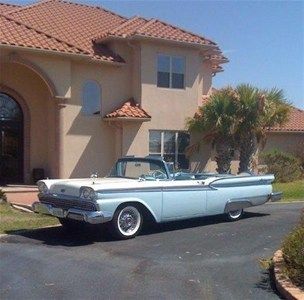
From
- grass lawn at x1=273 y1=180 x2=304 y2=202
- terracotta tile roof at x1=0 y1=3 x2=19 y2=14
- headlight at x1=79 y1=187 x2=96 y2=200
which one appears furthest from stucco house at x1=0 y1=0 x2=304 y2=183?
headlight at x1=79 y1=187 x2=96 y2=200

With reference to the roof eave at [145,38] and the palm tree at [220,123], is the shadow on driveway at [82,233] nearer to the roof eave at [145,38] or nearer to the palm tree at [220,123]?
the palm tree at [220,123]

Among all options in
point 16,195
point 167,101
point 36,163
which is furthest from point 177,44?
point 16,195

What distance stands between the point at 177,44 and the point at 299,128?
10.5 metres

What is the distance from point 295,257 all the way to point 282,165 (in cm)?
1667

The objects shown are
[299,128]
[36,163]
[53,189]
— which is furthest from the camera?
[299,128]

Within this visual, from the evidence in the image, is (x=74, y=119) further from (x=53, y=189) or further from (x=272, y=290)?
(x=272, y=290)

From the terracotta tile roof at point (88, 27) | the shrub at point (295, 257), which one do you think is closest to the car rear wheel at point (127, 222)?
the shrub at point (295, 257)

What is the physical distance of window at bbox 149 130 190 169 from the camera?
19734 mm

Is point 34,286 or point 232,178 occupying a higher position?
point 232,178

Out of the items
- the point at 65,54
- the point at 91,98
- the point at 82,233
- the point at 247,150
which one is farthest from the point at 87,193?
the point at 247,150

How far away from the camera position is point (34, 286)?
662cm

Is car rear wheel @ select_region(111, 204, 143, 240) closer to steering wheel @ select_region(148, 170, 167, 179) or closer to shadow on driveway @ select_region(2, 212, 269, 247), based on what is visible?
shadow on driveway @ select_region(2, 212, 269, 247)

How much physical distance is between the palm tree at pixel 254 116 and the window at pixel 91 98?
16.0ft

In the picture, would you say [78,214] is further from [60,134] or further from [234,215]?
[60,134]
